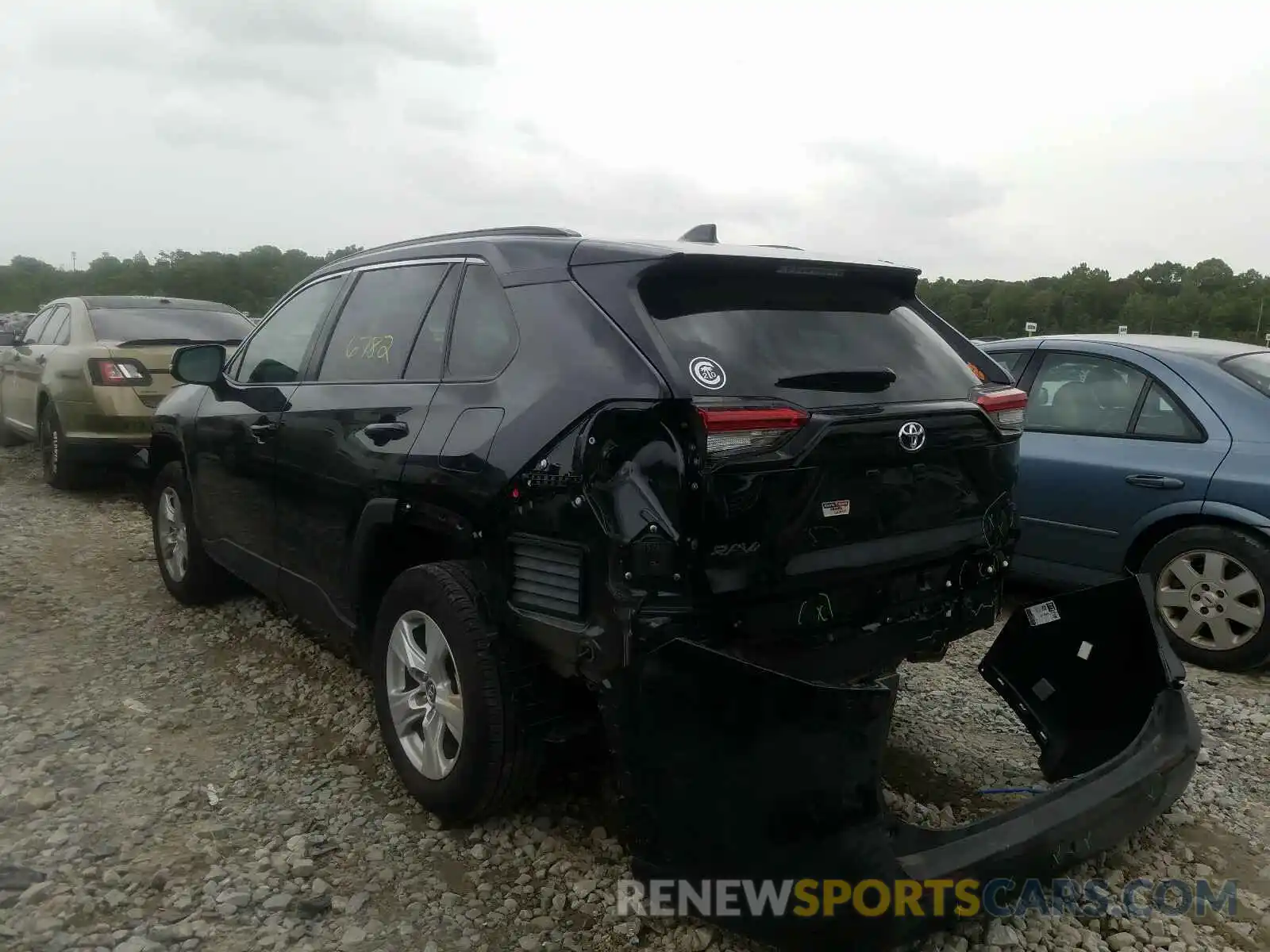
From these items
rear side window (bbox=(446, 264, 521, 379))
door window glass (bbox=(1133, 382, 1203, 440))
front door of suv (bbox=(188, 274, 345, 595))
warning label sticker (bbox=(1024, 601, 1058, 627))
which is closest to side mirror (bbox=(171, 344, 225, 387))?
front door of suv (bbox=(188, 274, 345, 595))

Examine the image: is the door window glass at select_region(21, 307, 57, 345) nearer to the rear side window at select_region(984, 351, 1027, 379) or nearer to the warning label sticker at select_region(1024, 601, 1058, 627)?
the rear side window at select_region(984, 351, 1027, 379)

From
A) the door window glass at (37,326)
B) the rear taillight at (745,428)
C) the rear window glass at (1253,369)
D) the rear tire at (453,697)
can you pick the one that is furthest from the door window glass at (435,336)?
the door window glass at (37,326)

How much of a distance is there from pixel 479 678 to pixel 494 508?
0.50 m

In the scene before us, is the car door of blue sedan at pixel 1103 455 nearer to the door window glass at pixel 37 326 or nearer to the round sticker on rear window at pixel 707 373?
the round sticker on rear window at pixel 707 373

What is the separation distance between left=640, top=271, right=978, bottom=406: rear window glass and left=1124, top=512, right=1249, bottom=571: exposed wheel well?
229cm

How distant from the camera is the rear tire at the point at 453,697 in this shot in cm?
276

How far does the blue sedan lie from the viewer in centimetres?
443

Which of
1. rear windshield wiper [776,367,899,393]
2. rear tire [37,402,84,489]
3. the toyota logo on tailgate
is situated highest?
rear windshield wiper [776,367,899,393]

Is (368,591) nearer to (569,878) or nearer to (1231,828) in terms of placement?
(569,878)

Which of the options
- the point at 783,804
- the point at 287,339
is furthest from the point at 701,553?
the point at 287,339

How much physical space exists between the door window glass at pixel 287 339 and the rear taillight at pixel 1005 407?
8.56 ft

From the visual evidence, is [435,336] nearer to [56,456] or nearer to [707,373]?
[707,373]

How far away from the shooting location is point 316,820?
3100mm

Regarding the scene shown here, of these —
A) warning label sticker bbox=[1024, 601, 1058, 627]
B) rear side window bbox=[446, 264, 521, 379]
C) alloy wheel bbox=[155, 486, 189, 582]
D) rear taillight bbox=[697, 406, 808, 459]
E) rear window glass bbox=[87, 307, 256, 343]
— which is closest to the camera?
rear taillight bbox=[697, 406, 808, 459]
